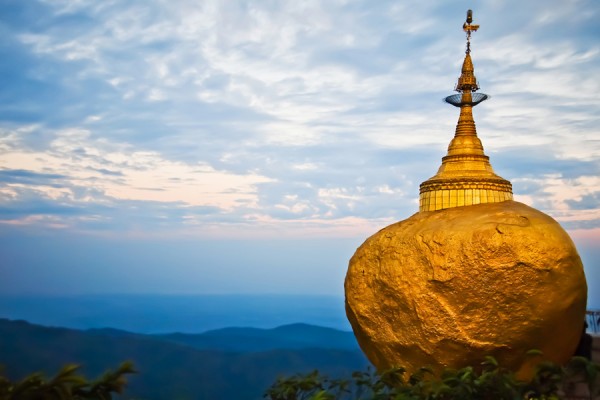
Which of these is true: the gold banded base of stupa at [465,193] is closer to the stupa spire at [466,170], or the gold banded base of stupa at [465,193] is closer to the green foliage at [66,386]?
the stupa spire at [466,170]

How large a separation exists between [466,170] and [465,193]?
2.01ft

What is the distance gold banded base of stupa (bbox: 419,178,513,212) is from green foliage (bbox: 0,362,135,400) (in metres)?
7.46

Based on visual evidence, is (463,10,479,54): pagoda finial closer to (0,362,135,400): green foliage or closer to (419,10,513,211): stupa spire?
(419,10,513,211): stupa spire

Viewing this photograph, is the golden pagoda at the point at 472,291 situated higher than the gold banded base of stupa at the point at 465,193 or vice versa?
the gold banded base of stupa at the point at 465,193

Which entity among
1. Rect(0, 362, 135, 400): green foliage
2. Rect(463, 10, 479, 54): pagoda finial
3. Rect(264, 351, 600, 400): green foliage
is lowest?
Rect(264, 351, 600, 400): green foliage

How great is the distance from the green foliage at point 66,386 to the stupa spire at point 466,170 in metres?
7.48

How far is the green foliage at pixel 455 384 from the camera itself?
25.7 feet

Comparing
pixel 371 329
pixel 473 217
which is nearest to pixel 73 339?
pixel 371 329

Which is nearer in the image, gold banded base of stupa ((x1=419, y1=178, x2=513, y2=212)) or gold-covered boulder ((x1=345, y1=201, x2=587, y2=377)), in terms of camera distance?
gold-covered boulder ((x1=345, y1=201, x2=587, y2=377))

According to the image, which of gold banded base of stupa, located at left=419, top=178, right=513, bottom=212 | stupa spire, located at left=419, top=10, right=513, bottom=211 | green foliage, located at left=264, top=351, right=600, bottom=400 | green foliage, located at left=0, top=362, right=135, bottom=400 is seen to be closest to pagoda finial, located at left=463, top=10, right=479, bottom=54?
stupa spire, located at left=419, top=10, right=513, bottom=211

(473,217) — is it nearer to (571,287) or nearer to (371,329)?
(571,287)

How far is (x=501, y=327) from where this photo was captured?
9.62m

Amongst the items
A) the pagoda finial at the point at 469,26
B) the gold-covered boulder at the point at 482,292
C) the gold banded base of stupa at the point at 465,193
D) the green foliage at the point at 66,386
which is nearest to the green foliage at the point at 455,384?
the gold-covered boulder at the point at 482,292

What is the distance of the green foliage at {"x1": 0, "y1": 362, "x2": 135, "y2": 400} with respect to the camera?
5.24 metres
